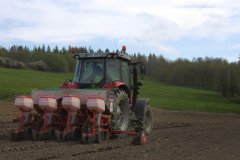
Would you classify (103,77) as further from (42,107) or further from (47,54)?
(47,54)

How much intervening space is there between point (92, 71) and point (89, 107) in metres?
2.13

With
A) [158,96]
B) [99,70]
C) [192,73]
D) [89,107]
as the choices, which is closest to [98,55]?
[99,70]

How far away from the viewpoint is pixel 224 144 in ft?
38.6

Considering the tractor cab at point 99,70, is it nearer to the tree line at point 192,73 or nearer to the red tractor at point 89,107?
the red tractor at point 89,107

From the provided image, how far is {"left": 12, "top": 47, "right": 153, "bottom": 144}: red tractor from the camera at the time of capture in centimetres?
1064

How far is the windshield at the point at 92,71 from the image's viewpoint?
12.2 meters

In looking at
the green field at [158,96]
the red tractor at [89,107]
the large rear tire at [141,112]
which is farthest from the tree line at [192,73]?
the red tractor at [89,107]

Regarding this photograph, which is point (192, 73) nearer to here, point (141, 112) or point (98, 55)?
point (141, 112)

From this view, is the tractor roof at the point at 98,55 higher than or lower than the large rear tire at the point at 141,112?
higher

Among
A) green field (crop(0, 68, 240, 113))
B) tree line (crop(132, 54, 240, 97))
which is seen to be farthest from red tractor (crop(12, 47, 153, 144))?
tree line (crop(132, 54, 240, 97))

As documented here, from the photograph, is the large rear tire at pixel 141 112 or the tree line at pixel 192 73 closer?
the large rear tire at pixel 141 112

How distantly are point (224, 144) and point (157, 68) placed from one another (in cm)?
9596

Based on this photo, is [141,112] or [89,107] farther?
[141,112]

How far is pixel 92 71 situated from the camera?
1240cm
